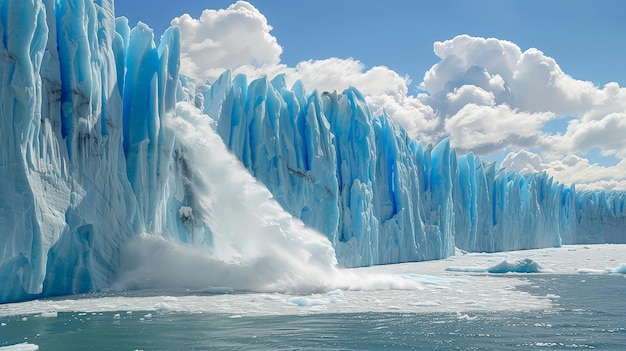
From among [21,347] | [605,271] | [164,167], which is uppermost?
[164,167]

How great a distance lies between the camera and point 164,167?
523 inches

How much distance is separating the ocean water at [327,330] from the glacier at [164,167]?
112 inches

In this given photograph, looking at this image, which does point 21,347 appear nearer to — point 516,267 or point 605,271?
point 516,267

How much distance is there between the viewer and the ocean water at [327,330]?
6176 mm

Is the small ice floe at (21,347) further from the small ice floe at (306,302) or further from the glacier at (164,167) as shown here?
the small ice floe at (306,302)

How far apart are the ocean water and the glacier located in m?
2.85

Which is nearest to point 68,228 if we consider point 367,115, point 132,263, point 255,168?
point 132,263

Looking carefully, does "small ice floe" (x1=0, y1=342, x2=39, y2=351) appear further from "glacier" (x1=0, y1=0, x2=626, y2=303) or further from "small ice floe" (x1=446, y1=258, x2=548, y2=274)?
"small ice floe" (x1=446, y1=258, x2=548, y2=274)

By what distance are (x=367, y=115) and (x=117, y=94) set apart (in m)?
12.0

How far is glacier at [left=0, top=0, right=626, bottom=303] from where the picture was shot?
381 inches

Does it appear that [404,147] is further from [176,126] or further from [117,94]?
[117,94]

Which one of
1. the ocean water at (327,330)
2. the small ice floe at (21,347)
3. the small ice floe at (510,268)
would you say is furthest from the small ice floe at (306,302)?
the small ice floe at (510,268)

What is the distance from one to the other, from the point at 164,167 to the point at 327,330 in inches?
290

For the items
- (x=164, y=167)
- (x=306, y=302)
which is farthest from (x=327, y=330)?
(x=164, y=167)
